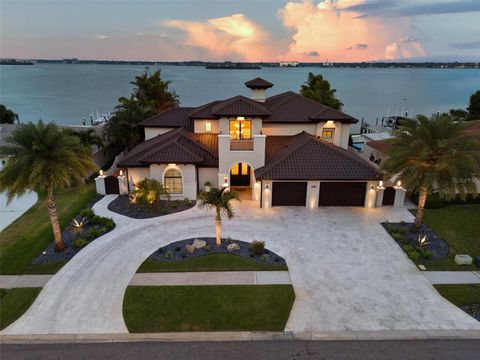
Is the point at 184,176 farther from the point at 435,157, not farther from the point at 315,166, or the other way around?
the point at 435,157

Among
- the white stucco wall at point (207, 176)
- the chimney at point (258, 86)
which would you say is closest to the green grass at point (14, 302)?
the white stucco wall at point (207, 176)

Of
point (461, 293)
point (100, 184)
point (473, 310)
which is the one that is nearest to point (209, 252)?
point (461, 293)

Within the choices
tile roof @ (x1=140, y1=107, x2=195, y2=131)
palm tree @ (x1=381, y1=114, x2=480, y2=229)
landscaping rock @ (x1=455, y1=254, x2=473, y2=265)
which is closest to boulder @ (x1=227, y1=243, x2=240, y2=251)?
palm tree @ (x1=381, y1=114, x2=480, y2=229)

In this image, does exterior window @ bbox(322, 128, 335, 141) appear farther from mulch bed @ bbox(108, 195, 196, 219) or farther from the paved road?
the paved road

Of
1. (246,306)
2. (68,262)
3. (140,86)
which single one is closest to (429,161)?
(246,306)

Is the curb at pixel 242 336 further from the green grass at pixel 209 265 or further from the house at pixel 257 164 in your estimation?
the house at pixel 257 164
